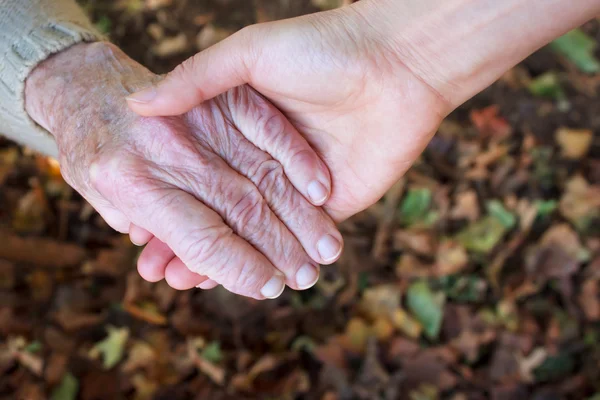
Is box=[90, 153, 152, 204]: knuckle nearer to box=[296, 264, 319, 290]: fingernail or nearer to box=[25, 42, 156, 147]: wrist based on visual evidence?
box=[25, 42, 156, 147]: wrist

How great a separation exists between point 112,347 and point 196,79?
1.18m

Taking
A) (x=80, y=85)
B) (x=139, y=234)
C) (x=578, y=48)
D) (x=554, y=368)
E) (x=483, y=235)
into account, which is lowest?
(x=554, y=368)

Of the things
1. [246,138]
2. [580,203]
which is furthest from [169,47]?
[580,203]

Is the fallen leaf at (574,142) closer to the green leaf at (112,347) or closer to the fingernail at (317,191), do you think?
the fingernail at (317,191)

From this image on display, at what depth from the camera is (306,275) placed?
137 cm

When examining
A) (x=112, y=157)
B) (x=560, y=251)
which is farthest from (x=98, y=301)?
(x=560, y=251)

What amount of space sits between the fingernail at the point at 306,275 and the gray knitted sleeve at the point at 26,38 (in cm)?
75

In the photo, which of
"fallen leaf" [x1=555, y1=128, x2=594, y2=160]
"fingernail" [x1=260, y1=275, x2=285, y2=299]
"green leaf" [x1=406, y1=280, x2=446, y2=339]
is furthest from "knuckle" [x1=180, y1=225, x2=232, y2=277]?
"fallen leaf" [x1=555, y1=128, x2=594, y2=160]

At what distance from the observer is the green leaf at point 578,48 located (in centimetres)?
259

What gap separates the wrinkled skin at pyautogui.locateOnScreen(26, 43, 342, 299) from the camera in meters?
1.23

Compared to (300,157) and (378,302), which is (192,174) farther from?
(378,302)

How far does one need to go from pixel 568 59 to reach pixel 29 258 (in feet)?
7.77

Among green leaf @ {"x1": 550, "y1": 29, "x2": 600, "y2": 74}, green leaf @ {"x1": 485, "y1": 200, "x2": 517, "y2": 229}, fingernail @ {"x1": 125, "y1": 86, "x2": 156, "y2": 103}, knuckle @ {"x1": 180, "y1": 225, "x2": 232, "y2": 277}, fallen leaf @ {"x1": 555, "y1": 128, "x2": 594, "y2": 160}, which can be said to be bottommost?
green leaf @ {"x1": 485, "y1": 200, "x2": 517, "y2": 229}

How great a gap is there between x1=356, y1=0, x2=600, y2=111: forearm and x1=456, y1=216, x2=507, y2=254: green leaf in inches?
38.1
